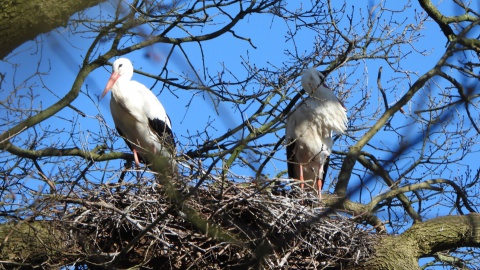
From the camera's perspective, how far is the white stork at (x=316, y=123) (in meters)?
7.32

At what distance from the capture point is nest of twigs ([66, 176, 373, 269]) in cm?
475

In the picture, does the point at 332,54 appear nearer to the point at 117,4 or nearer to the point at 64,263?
the point at 64,263

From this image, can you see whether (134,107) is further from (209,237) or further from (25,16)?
(25,16)

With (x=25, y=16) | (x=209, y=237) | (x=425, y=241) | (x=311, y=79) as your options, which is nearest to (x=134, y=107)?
(x=311, y=79)

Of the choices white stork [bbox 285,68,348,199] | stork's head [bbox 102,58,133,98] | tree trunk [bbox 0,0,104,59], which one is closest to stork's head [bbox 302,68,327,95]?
white stork [bbox 285,68,348,199]

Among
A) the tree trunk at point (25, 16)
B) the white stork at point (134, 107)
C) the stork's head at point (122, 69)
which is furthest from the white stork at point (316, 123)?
the tree trunk at point (25, 16)

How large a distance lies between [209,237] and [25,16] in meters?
2.39

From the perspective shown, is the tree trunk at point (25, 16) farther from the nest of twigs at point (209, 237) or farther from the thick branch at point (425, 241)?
the thick branch at point (425, 241)

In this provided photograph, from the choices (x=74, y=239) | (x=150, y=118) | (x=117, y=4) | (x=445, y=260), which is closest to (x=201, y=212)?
(x=74, y=239)

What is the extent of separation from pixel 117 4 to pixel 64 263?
321cm

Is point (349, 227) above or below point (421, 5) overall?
below

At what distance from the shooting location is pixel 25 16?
8.45ft

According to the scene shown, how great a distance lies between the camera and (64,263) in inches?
184

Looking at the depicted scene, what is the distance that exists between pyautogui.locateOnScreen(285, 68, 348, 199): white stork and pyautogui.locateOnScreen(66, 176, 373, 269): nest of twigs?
214 centimetres
